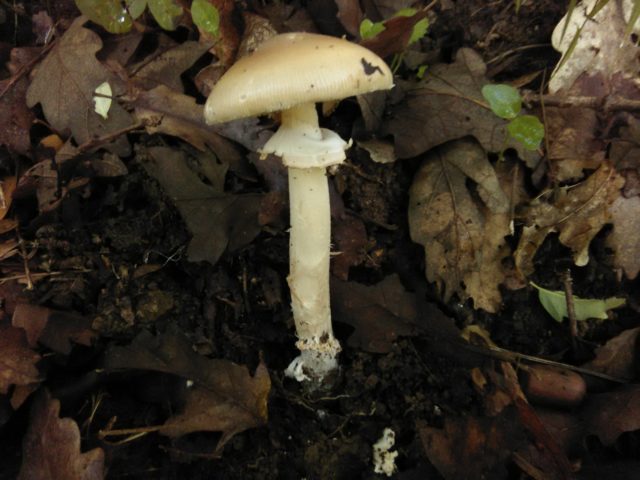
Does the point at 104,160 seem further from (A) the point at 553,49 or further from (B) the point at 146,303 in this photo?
(A) the point at 553,49

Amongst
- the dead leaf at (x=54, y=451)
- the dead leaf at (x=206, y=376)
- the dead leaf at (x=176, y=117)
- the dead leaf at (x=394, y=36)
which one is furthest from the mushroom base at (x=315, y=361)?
the dead leaf at (x=394, y=36)

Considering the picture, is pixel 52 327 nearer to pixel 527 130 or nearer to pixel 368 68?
pixel 368 68

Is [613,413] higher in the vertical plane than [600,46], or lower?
lower

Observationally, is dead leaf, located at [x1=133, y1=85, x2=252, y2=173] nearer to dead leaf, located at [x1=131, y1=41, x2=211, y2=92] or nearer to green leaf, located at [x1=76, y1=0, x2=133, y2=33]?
dead leaf, located at [x1=131, y1=41, x2=211, y2=92]

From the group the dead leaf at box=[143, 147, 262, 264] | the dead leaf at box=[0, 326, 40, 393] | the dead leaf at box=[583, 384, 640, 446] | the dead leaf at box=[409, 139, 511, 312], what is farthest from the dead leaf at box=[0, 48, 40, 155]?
the dead leaf at box=[583, 384, 640, 446]

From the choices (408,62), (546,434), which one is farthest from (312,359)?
(408,62)

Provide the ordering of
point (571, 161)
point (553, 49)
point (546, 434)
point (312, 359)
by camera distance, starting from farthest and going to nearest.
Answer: point (553, 49)
point (571, 161)
point (312, 359)
point (546, 434)

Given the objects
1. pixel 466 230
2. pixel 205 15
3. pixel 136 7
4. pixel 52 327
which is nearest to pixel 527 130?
pixel 466 230
